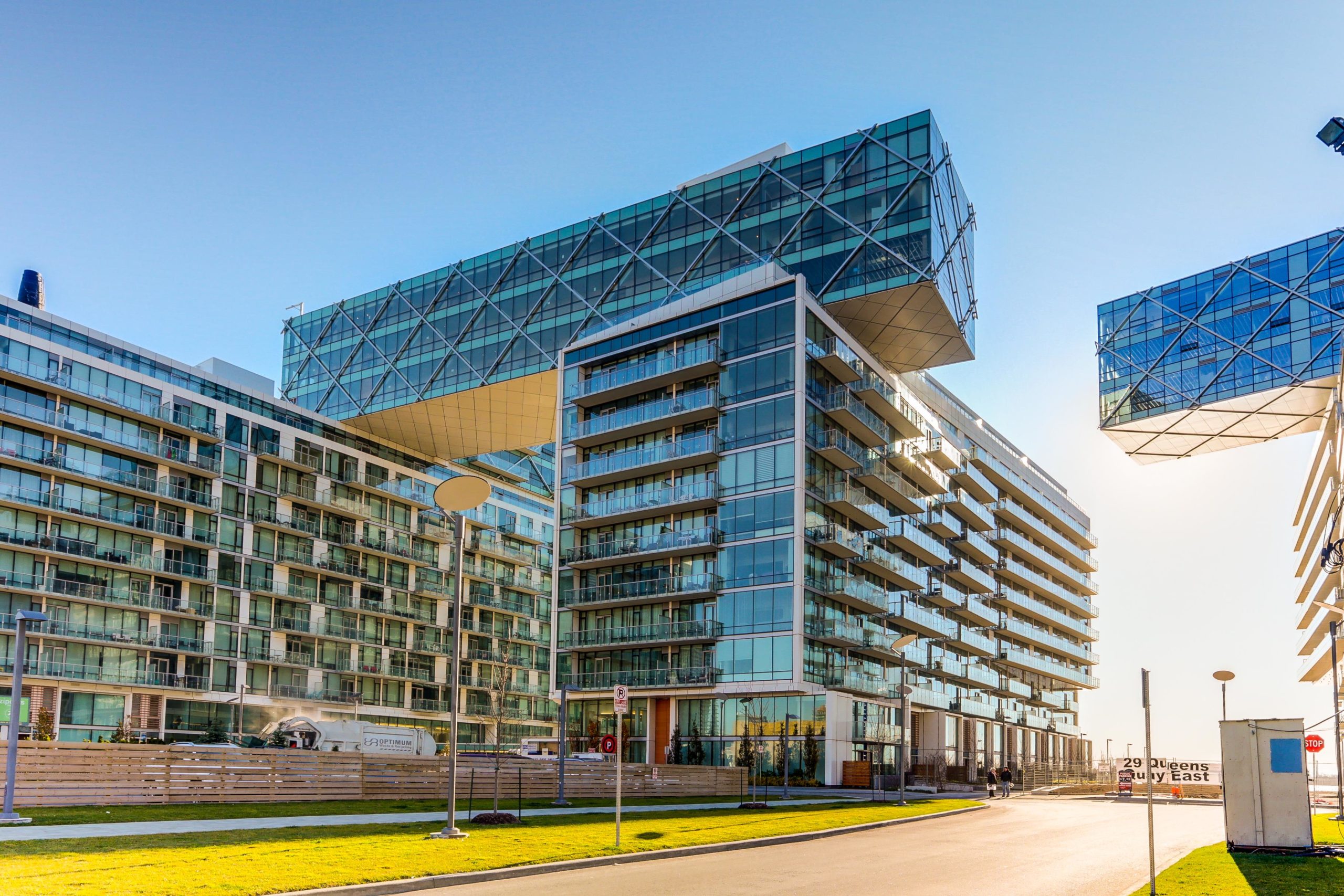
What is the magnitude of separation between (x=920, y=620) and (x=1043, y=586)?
126 ft

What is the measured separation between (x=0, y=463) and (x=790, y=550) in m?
42.0

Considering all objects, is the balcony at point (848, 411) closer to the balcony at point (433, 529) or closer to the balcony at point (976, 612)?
the balcony at point (976, 612)

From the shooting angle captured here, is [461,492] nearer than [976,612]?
Yes

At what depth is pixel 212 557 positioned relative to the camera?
74812 millimetres

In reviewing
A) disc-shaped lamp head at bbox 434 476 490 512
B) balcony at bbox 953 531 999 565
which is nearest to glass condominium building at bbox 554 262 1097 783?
balcony at bbox 953 531 999 565

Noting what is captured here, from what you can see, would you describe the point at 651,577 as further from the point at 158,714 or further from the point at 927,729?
the point at 158,714

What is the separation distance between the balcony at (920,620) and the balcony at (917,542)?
3160 mm

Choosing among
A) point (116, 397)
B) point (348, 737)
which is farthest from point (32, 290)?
point (348, 737)

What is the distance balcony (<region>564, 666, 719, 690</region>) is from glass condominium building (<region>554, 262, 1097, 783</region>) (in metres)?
0.12

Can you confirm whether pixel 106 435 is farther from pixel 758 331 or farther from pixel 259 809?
pixel 259 809

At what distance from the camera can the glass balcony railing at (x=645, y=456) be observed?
61.2 metres

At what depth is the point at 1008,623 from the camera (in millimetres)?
95500

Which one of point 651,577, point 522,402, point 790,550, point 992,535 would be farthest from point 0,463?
point 992,535

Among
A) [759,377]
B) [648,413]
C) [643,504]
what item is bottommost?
[643,504]
